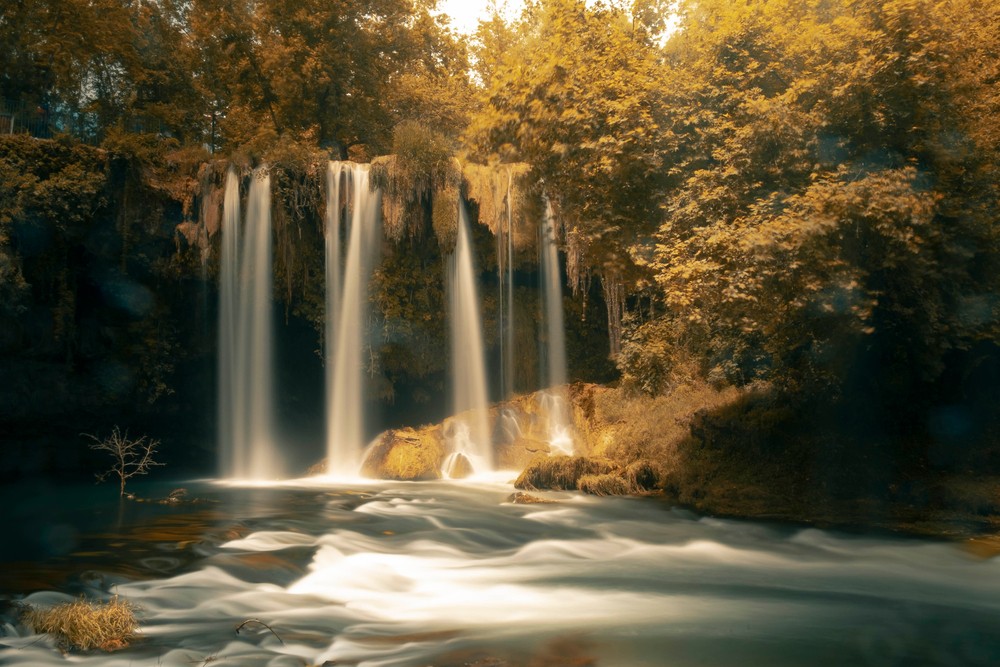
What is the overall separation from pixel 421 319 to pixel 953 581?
1506 cm

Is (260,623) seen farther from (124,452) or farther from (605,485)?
(124,452)

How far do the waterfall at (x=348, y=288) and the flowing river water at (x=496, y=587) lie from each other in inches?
254

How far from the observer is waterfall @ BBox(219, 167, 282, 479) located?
72.3 feet

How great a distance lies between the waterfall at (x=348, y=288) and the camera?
22.6 meters

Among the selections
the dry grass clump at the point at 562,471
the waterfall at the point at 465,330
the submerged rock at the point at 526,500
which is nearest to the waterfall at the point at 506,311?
the waterfall at the point at 465,330

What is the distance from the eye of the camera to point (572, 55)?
19734 millimetres

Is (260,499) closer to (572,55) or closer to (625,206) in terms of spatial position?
(625,206)

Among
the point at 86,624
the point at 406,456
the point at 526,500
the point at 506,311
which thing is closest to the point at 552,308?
the point at 506,311

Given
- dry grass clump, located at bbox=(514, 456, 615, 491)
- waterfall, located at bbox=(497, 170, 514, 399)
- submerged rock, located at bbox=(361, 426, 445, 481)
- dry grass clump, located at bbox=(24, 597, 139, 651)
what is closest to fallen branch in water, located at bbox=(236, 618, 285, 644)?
dry grass clump, located at bbox=(24, 597, 139, 651)

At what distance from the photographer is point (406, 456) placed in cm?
2148

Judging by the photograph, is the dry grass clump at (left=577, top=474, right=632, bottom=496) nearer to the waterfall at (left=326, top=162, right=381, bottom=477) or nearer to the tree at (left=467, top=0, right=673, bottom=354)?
the tree at (left=467, top=0, right=673, bottom=354)

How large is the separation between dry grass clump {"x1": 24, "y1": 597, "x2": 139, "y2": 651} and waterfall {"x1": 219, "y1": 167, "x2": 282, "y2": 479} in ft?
46.5

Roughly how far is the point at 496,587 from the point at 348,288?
43.5 ft

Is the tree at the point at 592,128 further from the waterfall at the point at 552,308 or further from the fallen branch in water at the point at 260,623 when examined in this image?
the fallen branch in water at the point at 260,623
